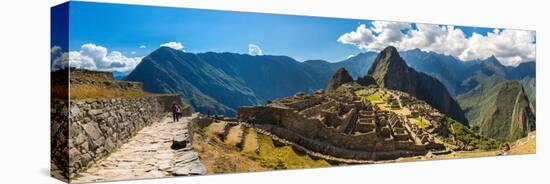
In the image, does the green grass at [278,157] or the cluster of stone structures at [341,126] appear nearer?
the green grass at [278,157]

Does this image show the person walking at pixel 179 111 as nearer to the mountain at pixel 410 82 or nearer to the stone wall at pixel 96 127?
the stone wall at pixel 96 127

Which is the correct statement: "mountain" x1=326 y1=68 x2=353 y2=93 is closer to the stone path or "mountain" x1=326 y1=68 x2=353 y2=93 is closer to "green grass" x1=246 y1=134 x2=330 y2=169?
"green grass" x1=246 y1=134 x2=330 y2=169

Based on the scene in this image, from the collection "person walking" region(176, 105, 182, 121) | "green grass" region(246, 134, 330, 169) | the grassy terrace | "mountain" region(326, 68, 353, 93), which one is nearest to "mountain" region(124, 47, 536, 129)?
"mountain" region(326, 68, 353, 93)

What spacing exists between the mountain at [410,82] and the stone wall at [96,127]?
6967 mm

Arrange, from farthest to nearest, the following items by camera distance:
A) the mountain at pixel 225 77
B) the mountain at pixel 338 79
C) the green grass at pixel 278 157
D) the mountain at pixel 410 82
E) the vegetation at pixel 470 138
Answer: the vegetation at pixel 470 138 < the mountain at pixel 410 82 < the mountain at pixel 338 79 < the green grass at pixel 278 157 < the mountain at pixel 225 77

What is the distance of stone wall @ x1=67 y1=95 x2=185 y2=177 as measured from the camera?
12.1 m

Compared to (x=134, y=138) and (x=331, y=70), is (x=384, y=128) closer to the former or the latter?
(x=331, y=70)

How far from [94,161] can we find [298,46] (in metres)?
6.16

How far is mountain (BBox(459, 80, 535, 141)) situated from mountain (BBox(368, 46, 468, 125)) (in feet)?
2.09

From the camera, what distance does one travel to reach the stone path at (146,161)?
12203mm

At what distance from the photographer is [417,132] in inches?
727

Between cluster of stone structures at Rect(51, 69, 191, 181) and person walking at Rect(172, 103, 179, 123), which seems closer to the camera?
cluster of stone structures at Rect(51, 69, 191, 181)

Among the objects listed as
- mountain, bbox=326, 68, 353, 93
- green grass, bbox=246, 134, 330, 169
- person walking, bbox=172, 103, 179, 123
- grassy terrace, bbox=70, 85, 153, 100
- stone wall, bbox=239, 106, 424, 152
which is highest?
mountain, bbox=326, 68, 353, 93

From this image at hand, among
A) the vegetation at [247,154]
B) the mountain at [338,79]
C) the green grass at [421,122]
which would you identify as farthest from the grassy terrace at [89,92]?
the green grass at [421,122]
